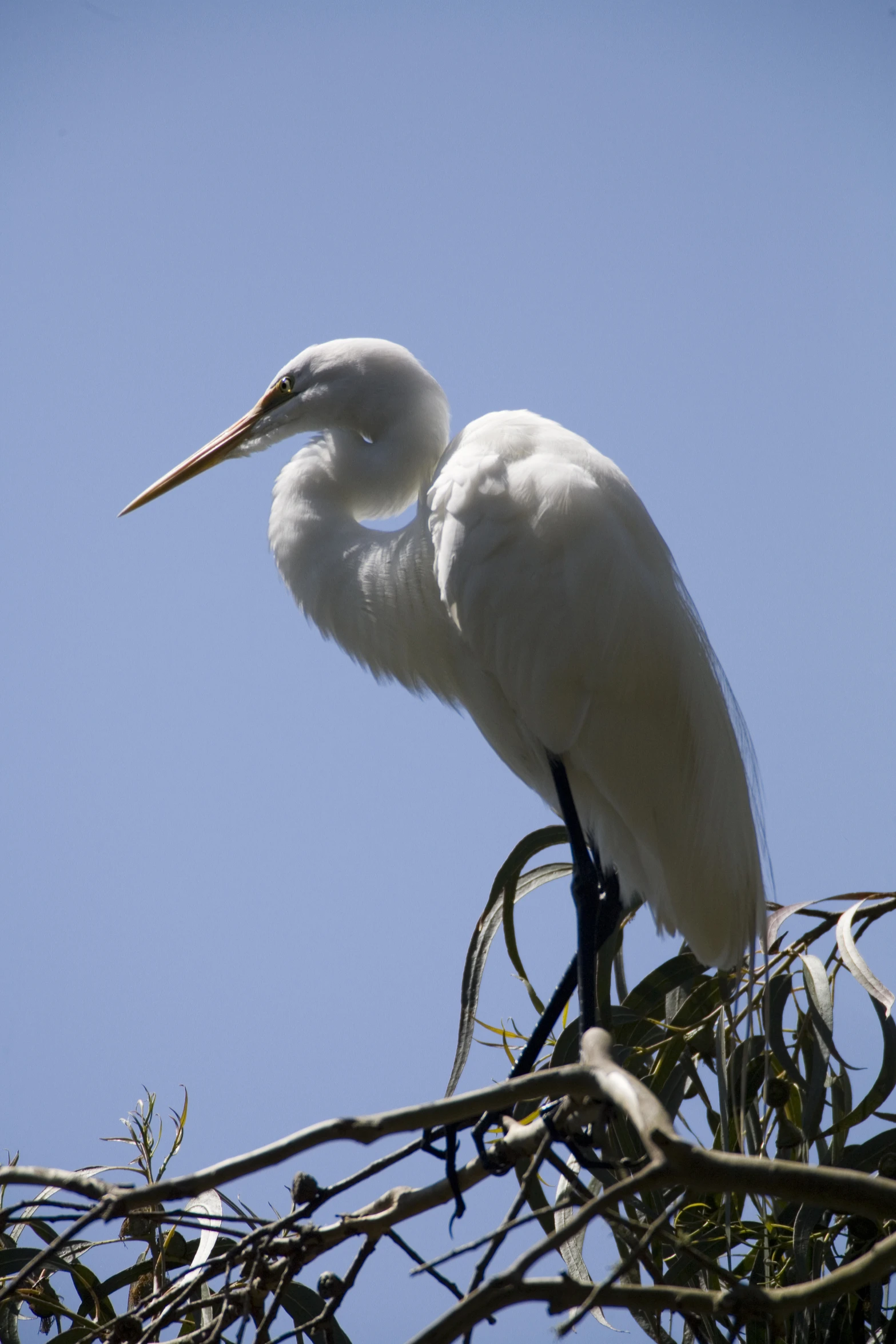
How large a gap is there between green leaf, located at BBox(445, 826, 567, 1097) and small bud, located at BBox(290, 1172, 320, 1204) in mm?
664

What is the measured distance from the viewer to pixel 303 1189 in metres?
1.14

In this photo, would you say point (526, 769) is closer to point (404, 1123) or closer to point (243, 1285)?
point (243, 1285)

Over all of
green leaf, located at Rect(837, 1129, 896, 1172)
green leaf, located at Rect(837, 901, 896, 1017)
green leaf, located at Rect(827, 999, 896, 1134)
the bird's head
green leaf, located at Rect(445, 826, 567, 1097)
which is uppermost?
the bird's head

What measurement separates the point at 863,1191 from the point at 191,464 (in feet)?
7.61

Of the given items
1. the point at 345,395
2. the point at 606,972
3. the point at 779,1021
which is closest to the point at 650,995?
the point at 606,972

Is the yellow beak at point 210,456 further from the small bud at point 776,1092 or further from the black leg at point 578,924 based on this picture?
the small bud at point 776,1092

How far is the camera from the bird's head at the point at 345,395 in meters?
2.41

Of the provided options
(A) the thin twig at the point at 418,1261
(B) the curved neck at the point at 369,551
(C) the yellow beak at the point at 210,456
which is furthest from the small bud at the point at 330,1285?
(C) the yellow beak at the point at 210,456

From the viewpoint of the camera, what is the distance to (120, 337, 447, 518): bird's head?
94.9 inches

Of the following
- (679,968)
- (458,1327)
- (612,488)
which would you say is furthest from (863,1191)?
(612,488)

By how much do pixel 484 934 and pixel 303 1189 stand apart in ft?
3.23

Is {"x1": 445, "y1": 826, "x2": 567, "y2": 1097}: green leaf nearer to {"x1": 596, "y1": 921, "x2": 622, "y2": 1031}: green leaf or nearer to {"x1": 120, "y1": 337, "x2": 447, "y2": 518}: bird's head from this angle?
{"x1": 596, "y1": 921, "x2": 622, "y2": 1031}: green leaf

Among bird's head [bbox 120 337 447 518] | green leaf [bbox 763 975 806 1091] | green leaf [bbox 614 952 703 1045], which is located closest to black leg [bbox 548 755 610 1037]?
green leaf [bbox 614 952 703 1045]

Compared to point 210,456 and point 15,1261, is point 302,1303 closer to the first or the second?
point 15,1261
